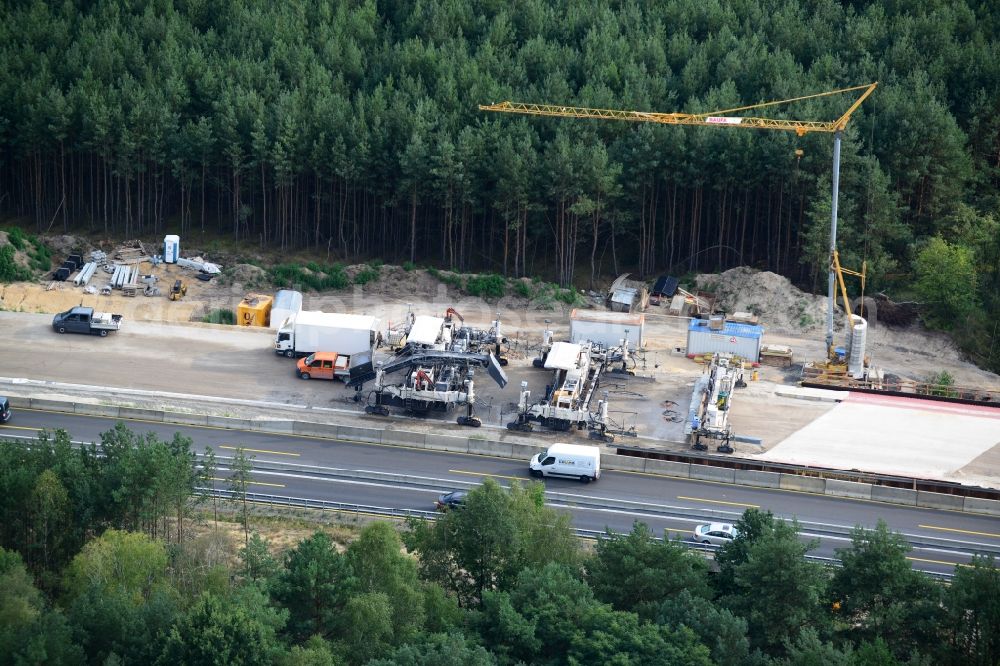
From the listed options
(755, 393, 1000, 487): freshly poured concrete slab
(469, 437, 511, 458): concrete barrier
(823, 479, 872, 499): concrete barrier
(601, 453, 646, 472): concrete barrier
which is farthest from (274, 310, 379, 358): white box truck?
(823, 479, 872, 499): concrete barrier

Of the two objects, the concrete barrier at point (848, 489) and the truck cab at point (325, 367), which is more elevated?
the truck cab at point (325, 367)

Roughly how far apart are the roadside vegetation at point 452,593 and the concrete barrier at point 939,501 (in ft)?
33.8

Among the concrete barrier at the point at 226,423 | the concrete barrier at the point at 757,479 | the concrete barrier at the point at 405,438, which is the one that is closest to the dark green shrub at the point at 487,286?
the concrete barrier at the point at 405,438

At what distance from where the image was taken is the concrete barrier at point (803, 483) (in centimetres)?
5844

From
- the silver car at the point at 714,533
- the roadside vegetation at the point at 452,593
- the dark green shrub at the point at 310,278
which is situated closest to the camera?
the roadside vegetation at the point at 452,593

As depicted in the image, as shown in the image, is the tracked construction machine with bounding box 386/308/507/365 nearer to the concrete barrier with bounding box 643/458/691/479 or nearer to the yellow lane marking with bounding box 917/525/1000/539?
the concrete barrier with bounding box 643/458/691/479

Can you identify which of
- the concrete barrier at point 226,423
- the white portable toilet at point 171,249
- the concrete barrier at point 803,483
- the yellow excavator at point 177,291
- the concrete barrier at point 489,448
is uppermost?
the white portable toilet at point 171,249

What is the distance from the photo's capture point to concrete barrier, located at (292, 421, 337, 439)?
62188 millimetres

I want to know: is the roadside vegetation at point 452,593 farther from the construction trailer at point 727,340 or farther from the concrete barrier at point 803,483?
the construction trailer at point 727,340

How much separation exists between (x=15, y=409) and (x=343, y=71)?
4661 centimetres

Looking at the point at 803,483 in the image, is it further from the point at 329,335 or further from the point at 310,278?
the point at 310,278

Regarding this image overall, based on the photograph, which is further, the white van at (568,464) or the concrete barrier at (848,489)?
the concrete barrier at (848,489)

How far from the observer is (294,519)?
177ft

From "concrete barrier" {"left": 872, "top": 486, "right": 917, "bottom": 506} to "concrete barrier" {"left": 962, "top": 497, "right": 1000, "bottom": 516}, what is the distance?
6.80ft
